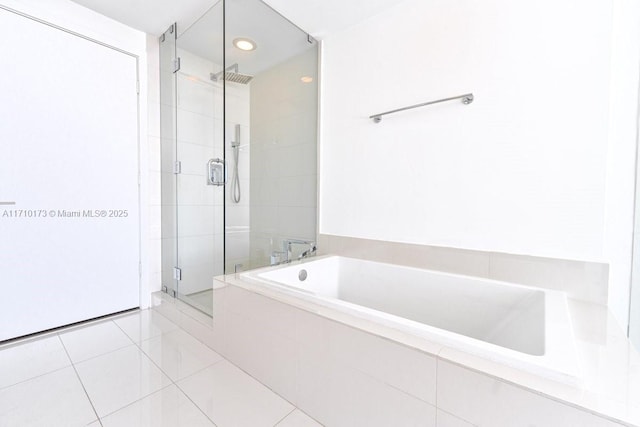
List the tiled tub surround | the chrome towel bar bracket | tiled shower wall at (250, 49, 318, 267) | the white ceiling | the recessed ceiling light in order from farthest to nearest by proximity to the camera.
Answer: tiled shower wall at (250, 49, 318, 267) < the recessed ceiling light < the white ceiling < the chrome towel bar bracket < the tiled tub surround

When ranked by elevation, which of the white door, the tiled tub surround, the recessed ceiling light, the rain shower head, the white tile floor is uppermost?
the recessed ceiling light

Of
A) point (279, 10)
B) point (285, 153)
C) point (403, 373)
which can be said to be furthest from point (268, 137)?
point (403, 373)

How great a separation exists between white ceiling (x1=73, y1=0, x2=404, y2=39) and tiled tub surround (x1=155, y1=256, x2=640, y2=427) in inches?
73.5

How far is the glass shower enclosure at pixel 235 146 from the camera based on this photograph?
1.98 metres

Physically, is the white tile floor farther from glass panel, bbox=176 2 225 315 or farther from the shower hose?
the shower hose

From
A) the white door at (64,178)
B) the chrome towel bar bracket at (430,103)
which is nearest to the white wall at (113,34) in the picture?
the white door at (64,178)

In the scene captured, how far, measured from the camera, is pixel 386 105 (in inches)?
71.6

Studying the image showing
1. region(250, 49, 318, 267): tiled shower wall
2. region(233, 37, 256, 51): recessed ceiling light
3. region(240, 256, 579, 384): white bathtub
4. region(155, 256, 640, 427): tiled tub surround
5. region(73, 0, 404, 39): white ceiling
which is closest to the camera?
region(155, 256, 640, 427): tiled tub surround

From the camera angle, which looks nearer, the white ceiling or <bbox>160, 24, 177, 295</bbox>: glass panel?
the white ceiling

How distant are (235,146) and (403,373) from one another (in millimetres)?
1801

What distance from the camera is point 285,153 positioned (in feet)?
7.37

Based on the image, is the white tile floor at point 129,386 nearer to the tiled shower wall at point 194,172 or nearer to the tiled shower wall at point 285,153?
the tiled shower wall at point 194,172

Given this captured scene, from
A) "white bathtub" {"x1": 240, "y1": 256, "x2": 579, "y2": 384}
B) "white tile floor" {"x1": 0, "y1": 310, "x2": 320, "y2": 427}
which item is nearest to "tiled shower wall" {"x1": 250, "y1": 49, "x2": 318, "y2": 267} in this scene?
"white bathtub" {"x1": 240, "y1": 256, "x2": 579, "y2": 384}

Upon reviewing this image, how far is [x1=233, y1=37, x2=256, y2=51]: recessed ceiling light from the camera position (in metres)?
1.91
